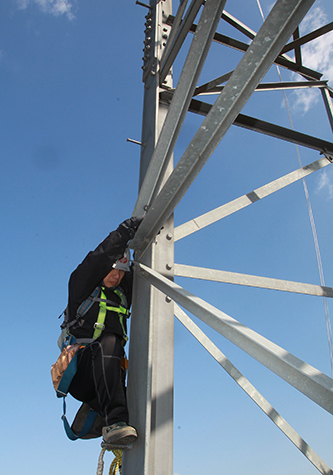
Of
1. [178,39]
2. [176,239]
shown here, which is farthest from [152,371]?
[178,39]

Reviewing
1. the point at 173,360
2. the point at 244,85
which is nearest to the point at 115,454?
the point at 173,360

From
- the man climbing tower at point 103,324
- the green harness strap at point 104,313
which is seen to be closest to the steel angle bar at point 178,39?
the man climbing tower at point 103,324

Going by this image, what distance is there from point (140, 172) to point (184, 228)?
2.91ft

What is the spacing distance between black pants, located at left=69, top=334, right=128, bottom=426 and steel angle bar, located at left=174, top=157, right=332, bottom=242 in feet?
3.44

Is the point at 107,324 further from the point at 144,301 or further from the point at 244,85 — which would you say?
the point at 244,85

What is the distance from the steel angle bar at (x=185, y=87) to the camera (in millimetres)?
2496

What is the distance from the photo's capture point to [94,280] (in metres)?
3.39

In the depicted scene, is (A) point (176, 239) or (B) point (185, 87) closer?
(B) point (185, 87)

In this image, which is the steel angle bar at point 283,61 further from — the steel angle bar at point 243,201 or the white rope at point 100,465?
the white rope at point 100,465

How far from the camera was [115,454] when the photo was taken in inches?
119

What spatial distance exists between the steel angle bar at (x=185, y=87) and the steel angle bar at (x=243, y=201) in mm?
447

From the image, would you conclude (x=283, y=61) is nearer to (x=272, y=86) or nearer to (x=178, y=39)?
(x=272, y=86)

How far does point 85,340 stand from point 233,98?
2165 mm

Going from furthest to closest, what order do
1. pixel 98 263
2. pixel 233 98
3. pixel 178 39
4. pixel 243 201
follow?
pixel 178 39, pixel 243 201, pixel 98 263, pixel 233 98
